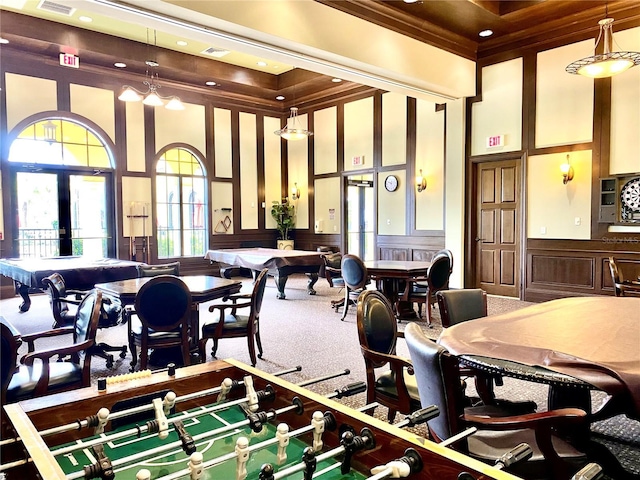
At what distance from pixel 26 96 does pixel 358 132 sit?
6.58m

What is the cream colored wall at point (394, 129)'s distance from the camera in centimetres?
938

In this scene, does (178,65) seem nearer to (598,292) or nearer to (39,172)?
(39,172)

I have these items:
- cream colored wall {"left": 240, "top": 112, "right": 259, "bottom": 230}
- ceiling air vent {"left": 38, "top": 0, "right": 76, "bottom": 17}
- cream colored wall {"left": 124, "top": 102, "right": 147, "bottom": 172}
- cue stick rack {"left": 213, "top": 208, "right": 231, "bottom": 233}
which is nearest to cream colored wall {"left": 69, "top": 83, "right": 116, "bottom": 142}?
cream colored wall {"left": 124, "top": 102, "right": 147, "bottom": 172}

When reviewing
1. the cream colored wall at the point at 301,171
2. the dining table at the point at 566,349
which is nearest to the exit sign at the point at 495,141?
the cream colored wall at the point at 301,171

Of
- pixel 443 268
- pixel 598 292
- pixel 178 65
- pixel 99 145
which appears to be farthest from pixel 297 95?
pixel 598 292

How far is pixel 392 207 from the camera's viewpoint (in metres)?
9.71

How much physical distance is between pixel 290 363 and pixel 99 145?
7.21 metres

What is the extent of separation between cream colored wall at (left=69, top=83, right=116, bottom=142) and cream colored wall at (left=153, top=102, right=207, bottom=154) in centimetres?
96

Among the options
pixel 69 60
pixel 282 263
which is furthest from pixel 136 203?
pixel 282 263

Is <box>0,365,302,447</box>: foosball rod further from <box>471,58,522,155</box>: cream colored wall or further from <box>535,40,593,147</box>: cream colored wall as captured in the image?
<box>471,58,522,155</box>: cream colored wall

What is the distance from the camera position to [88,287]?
5734mm

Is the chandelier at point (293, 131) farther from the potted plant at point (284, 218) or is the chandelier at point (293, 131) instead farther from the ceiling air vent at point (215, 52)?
the potted plant at point (284, 218)

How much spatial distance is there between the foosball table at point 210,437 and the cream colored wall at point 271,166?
10.4 m

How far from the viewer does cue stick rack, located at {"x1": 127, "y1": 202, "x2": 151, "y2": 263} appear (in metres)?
9.50
